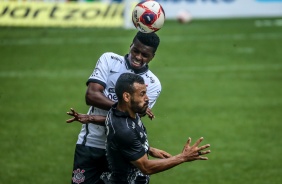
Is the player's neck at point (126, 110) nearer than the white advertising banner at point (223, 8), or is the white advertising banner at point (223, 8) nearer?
the player's neck at point (126, 110)

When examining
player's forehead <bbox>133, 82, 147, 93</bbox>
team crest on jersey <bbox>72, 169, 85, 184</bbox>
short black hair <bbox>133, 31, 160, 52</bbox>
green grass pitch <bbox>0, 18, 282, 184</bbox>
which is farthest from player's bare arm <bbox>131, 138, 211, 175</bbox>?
green grass pitch <bbox>0, 18, 282, 184</bbox>

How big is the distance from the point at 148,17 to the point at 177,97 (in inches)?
467

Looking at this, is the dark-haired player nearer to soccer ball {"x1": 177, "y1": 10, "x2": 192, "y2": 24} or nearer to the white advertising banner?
the white advertising banner

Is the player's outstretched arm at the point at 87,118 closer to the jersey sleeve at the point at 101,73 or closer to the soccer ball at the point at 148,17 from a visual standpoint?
the jersey sleeve at the point at 101,73

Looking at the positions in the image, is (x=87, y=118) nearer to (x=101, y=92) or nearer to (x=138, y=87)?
(x=101, y=92)

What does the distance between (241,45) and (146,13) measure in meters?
19.9

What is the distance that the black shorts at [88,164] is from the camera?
991 cm

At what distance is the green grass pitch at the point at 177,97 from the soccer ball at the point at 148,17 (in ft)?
15.8

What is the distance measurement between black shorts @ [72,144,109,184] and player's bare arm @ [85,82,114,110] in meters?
0.71

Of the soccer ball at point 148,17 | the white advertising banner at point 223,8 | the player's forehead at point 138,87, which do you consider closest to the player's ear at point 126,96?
the player's forehead at point 138,87

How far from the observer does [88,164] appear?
32.6ft

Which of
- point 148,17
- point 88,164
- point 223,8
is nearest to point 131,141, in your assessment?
point 88,164

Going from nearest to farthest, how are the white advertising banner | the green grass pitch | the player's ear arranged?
the player's ear, the green grass pitch, the white advertising banner

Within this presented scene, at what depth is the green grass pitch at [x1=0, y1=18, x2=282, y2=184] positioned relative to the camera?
15.2m
